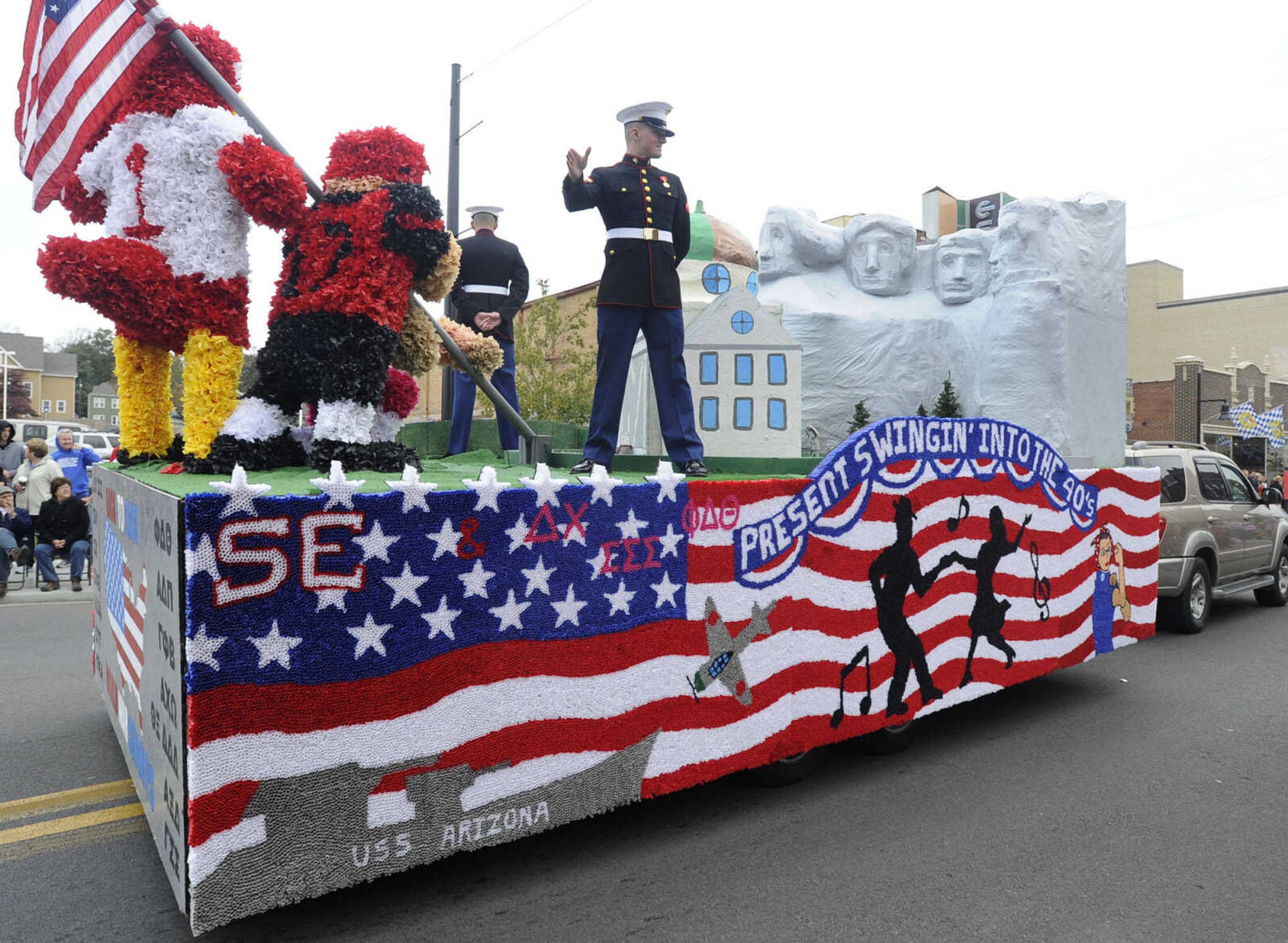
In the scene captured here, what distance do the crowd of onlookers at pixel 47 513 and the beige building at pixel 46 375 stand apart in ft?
204

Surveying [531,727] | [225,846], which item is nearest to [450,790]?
[531,727]

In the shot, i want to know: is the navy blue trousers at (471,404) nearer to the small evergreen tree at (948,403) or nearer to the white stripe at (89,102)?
the white stripe at (89,102)

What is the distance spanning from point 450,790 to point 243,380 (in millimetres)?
2301

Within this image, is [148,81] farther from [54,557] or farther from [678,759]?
[54,557]

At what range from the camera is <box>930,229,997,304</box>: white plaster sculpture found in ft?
75.7

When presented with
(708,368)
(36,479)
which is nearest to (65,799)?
(36,479)

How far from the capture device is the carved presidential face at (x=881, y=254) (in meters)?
23.6

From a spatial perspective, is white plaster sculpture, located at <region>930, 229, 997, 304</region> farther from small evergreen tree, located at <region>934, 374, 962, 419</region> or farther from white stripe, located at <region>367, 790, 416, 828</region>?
white stripe, located at <region>367, 790, 416, 828</region>

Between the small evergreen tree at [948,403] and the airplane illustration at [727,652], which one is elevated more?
the small evergreen tree at [948,403]

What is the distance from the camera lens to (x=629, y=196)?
177 inches

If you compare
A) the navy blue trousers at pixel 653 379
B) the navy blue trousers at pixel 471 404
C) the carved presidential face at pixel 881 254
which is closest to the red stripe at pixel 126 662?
the navy blue trousers at pixel 653 379

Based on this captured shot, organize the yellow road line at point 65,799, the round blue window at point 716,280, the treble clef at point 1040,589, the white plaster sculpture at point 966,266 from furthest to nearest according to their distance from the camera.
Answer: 1. the white plaster sculpture at point 966,266
2. the round blue window at point 716,280
3. the treble clef at point 1040,589
4. the yellow road line at point 65,799

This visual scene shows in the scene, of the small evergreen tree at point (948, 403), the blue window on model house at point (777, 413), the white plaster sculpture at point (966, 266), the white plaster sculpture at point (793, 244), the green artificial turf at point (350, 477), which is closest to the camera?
the green artificial turf at point (350, 477)

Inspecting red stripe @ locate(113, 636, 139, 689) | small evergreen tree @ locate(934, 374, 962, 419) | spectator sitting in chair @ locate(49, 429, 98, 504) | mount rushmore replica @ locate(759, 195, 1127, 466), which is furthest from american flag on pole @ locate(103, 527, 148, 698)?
small evergreen tree @ locate(934, 374, 962, 419)
